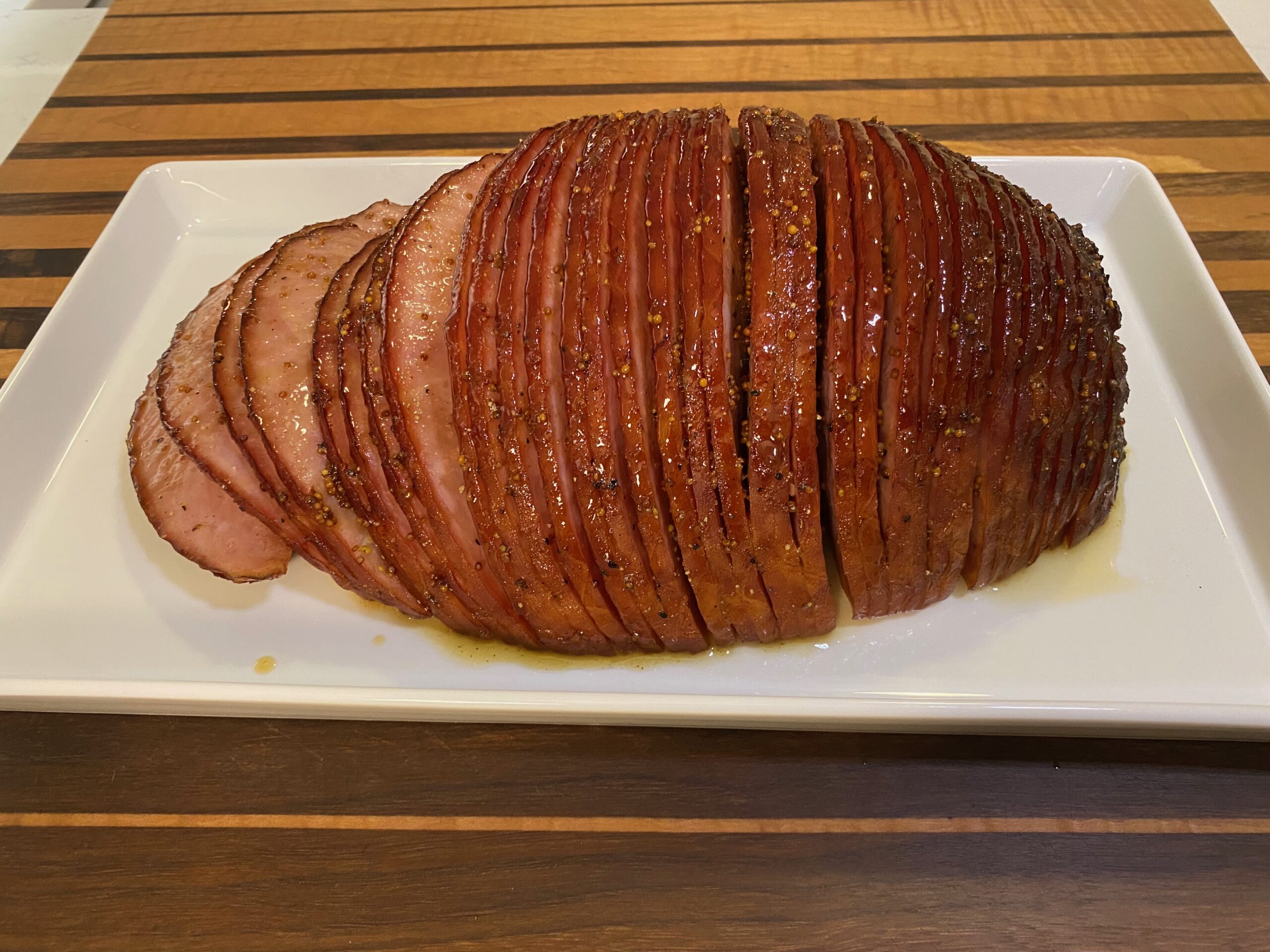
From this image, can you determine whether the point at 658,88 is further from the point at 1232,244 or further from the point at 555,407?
the point at 555,407

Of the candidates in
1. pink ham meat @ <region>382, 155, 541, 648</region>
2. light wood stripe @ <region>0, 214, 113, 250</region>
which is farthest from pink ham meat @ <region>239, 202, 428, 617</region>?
light wood stripe @ <region>0, 214, 113, 250</region>

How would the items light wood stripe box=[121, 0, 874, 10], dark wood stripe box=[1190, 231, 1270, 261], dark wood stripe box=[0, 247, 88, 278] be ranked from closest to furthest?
1. dark wood stripe box=[1190, 231, 1270, 261]
2. dark wood stripe box=[0, 247, 88, 278]
3. light wood stripe box=[121, 0, 874, 10]

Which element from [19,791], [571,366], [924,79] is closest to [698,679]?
[571,366]

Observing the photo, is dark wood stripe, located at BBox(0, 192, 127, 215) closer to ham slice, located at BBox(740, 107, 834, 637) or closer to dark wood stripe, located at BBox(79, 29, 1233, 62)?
dark wood stripe, located at BBox(79, 29, 1233, 62)

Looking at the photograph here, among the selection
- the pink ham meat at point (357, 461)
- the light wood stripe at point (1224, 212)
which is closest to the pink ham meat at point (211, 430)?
the pink ham meat at point (357, 461)

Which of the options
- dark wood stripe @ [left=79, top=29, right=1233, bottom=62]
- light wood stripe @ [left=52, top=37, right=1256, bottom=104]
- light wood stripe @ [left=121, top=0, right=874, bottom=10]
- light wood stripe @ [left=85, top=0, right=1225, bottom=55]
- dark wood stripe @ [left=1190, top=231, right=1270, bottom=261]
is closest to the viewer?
dark wood stripe @ [left=1190, top=231, right=1270, bottom=261]

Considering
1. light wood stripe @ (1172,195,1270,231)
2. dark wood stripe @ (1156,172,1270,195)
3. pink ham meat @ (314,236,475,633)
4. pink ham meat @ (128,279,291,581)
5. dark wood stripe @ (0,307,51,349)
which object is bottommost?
dark wood stripe @ (0,307,51,349)

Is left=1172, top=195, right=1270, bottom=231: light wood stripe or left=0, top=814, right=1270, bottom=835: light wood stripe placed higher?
left=1172, top=195, right=1270, bottom=231: light wood stripe

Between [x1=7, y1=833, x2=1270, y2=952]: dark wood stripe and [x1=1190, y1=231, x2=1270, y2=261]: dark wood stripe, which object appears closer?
[x1=7, y1=833, x2=1270, y2=952]: dark wood stripe
